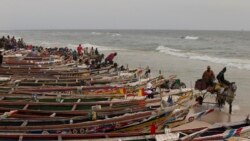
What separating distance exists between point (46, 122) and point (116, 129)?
6.21 ft

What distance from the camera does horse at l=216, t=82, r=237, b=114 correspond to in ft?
50.6

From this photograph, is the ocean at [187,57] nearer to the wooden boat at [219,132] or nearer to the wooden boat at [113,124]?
the wooden boat at [219,132]

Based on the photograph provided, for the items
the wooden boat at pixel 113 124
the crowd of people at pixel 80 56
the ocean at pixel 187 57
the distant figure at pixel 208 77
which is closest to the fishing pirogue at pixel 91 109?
the wooden boat at pixel 113 124

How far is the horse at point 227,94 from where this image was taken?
50.6 ft

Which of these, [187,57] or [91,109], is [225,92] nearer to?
[91,109]

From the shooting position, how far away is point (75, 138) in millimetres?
9422

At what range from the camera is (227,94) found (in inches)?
612

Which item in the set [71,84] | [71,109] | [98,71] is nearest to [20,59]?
[98,71]

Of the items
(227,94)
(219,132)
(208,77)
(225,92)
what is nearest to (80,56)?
(208,77)

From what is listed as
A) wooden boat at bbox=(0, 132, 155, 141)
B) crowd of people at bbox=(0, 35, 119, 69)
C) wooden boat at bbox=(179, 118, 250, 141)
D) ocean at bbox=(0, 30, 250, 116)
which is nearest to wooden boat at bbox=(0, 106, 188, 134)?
wooden boat at bbox=(0, 132, 155, 141)

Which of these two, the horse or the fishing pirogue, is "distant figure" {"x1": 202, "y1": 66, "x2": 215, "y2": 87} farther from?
the fishing pirogue

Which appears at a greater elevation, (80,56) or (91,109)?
(80,56)

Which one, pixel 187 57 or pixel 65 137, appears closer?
pixel 65 137

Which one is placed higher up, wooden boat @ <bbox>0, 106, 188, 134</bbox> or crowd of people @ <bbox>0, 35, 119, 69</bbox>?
crowd of people @ <bbox>0, 35, 119, 69</bbox>
